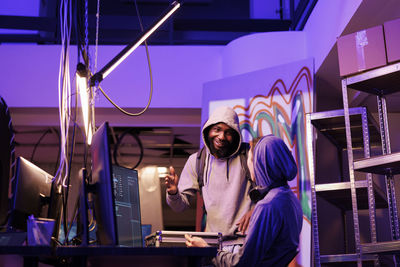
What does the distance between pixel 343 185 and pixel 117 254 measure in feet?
7.89

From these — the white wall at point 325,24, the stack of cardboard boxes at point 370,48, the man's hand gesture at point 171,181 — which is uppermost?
the white wall at point 325,24

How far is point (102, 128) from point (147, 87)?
11.6 ft

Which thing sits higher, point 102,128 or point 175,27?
point 175,27

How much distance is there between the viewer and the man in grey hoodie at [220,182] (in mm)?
2869

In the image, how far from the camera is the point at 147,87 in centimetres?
504

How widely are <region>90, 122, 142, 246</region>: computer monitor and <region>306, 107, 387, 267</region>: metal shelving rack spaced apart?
5.66 feet

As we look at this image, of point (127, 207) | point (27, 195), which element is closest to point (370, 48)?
point (127, 207)

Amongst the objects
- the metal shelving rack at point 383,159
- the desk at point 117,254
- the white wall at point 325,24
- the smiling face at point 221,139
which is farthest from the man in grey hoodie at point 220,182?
the desk at point 117,254

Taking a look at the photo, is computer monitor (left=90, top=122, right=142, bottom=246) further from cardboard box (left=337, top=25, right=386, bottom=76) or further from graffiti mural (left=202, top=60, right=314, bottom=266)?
graffiti mural (left=202, top=60, right=314, bottom=266)

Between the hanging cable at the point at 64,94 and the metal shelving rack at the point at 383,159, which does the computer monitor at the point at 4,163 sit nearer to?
the hanging cable at the point at 64,94

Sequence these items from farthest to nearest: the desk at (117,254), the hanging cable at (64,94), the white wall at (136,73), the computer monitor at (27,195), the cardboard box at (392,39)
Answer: the white wall at (136,73) < the cardboard box at (392,39) < the hanging cable at (64,94) < the computer monitor at (27,195) < the desk at (117,254)

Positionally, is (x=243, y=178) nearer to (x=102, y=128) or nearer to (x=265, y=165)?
(x=265, y=165)

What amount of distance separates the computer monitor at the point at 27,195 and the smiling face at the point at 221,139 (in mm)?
1138

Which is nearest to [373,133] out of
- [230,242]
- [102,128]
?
[230,242]
